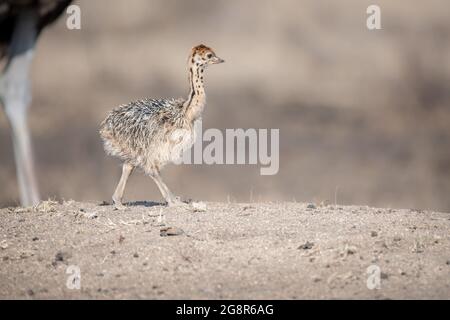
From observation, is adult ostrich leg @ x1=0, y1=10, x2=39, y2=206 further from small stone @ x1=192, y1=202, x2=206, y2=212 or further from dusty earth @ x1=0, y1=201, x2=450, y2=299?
small stone @ x1=192, y1=202, x2=206, y2=212

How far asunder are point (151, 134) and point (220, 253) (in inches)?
135

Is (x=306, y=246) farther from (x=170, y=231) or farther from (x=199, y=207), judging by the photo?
(x=199, y=207)

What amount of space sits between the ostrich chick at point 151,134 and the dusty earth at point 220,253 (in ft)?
2.80

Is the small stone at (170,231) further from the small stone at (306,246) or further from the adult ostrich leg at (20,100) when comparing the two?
the adult ostrich leg at (20,100)

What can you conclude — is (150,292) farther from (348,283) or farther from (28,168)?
(28,168)

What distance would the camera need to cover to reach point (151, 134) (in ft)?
45.7

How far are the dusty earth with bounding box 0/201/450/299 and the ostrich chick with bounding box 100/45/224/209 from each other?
85 cm

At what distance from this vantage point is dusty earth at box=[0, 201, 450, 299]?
32.2 feet

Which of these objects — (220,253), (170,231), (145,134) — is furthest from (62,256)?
(145,134)

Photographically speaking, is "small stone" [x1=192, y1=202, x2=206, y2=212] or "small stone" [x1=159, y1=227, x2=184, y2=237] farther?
"small stone" [x1=192, y1=202, x2=206, y2=212]

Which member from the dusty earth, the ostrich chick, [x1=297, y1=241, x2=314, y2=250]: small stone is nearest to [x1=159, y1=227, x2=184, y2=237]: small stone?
the dusty earth

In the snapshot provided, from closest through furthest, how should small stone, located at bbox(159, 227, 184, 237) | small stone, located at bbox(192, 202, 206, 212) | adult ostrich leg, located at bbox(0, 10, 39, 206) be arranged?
small stone, located at bbox(159, 227, 184, 237)
adult ostrich leg, located at bbox(0, 10, 39, 206)
small stone, located at bbox(192, 202, 206, 212)

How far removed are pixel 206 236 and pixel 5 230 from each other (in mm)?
2299
